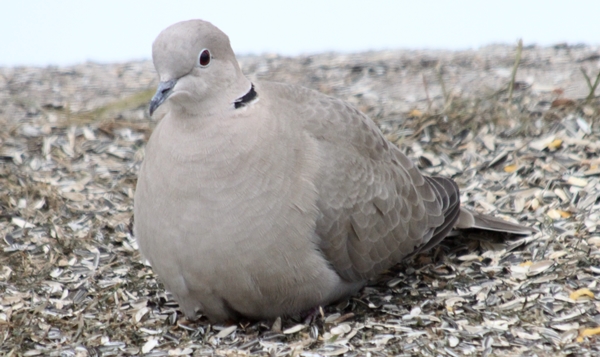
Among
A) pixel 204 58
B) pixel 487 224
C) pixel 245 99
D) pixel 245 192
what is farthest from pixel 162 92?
pixel 487 224

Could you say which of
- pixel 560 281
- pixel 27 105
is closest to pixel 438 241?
pixel 560 281

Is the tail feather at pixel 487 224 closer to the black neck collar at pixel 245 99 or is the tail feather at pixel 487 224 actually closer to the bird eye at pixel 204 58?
the black neck collar at pixel 245 99

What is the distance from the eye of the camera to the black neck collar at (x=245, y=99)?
12.9 feet

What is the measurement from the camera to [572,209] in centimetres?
509

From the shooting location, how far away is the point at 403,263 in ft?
16.3

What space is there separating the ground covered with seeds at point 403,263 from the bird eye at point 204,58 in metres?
1.31

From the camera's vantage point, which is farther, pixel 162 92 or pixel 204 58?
pixel 204 58

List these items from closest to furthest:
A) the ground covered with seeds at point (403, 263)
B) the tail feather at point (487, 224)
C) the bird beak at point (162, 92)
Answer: the bird beak at point (162, 92), the ground covered with seeds at point (403, 263), the tail feather at point (487, 224)

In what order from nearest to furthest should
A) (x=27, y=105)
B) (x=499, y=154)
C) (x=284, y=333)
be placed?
(x=284, y=333) → (x=499, y=154) → (x=27, y=105)

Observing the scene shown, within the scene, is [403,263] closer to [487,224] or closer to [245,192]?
[487,224]

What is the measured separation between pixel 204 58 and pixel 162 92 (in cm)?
26

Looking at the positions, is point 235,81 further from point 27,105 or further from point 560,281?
point 27,105

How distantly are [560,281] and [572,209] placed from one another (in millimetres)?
805

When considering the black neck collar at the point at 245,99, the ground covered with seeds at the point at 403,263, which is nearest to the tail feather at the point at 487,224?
the ground covered with seeds at the point at 403,263
